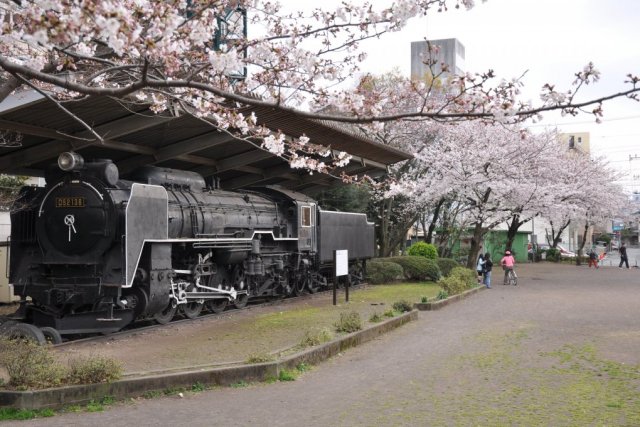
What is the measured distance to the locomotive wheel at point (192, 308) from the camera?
1447 centimetres

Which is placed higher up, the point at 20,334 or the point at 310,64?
the point at 310,64

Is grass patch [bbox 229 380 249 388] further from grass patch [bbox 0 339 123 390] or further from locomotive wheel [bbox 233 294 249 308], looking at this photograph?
locomotive wheel [bbox 233 294 249 308]

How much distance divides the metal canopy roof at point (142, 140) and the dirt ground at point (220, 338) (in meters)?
3.14

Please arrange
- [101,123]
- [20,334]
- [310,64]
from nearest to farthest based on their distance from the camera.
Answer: [310,64] < [20,334] < [101,123]

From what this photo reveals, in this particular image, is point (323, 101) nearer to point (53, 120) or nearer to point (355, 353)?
point (355, 353)

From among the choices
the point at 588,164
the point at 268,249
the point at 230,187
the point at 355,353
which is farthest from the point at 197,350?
the point at 588,164

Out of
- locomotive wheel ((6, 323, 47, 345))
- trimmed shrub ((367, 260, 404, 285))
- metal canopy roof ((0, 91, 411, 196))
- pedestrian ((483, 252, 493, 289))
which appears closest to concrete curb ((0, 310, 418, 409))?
locomotive wheel ((6, 323, 47, 345))

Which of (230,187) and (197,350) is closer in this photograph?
(197,350)

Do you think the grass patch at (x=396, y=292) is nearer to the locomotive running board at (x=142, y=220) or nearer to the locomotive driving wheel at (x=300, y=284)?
the locomotive driving wheel at (x=300, y=284)

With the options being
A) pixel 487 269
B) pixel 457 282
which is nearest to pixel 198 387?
pixel 457 282

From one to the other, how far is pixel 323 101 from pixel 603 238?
94.5 m

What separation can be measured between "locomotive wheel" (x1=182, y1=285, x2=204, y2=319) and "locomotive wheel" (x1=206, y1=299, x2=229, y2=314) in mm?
607

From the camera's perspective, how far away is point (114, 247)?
12.0 meters

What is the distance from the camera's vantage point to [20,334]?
10.1 m
